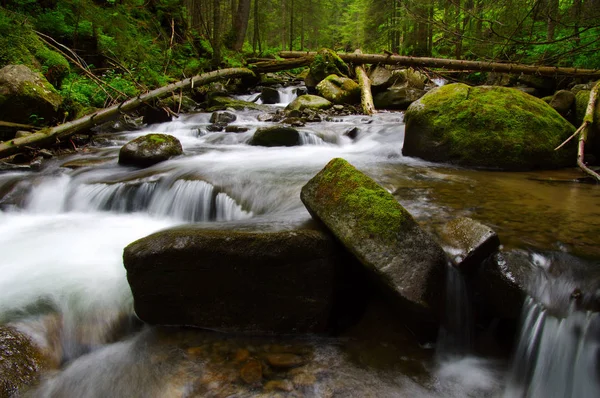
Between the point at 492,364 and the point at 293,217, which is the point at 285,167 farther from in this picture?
the point at 492,364

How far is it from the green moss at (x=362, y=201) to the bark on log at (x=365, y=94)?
8.94 metres

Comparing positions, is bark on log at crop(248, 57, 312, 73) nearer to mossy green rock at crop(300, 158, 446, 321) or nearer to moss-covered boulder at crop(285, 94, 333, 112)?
moss-covered boulder at crop(285, 94, 333, 112)

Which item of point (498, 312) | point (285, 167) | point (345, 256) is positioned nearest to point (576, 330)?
point (498, 312)

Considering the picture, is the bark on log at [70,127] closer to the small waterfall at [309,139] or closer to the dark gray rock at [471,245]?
the small waterfall at [309,139]

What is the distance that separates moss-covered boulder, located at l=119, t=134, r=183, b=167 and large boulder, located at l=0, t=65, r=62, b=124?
231cm

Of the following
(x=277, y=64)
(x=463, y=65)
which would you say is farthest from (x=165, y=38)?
(x=463, y=65)

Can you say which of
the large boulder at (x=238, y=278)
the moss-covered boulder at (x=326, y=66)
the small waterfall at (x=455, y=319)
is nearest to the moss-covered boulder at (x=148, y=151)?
the large boulder at (x=238, y=278)

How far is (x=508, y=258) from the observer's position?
2783 mm

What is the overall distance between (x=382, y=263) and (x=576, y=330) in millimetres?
1259

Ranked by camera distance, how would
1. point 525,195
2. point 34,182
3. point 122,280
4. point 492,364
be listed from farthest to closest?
point 34,182
point 525,195
point 122,280
point 492,364

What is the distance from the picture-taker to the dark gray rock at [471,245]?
9.34ft

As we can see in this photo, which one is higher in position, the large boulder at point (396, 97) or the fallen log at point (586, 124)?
the large boulder at point (396, 97)

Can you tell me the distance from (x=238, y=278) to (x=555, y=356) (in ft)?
7.41

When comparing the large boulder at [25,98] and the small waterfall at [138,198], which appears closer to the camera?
the small waterfall at [138,198]
